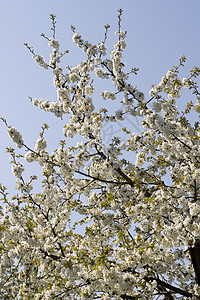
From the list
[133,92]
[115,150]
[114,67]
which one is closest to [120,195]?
[115,150]

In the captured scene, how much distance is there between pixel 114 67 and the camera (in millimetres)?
8320

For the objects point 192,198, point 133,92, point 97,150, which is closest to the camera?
point 192,198

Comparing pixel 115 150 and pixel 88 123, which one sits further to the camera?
pixel 88 123

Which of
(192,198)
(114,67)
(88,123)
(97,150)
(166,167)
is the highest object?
(114,67)

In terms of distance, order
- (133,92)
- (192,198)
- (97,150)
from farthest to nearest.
Answer: (97,150), (133,92), (192,198)

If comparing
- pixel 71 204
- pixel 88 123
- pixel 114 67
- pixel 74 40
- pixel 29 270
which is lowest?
pixel 29 270

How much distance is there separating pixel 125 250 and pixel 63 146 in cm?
316

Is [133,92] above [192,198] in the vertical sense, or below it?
above

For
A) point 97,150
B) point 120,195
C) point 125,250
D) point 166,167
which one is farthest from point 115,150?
point 125,250

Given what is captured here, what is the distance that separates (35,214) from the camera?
25.1ft

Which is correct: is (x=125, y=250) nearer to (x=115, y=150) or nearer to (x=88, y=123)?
(x=115, y=150)

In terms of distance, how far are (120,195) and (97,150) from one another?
1.52 m

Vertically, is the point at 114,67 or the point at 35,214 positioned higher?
the point at 114,67

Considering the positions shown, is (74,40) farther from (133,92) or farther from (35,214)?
(35,214)
